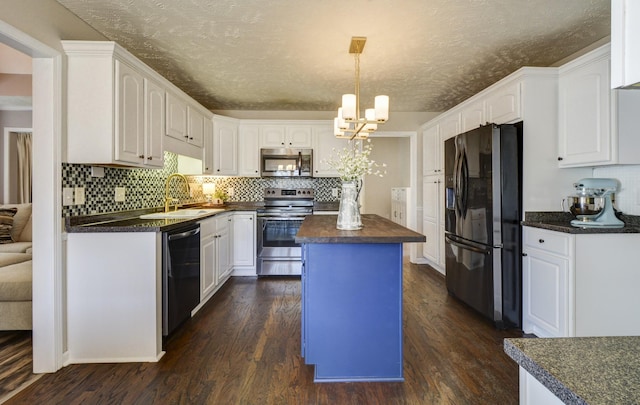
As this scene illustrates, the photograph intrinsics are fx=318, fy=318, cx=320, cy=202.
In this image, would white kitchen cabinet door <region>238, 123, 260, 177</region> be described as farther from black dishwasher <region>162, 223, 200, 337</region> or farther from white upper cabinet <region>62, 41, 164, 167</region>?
white upper cabinet <region>62, 41, 164, 167</region>

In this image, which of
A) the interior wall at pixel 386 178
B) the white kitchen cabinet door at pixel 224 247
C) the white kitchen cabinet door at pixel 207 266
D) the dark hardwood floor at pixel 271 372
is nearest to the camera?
→ the dark hardwood floor at pixel 271 372

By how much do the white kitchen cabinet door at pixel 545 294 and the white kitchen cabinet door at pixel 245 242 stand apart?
3027 mm

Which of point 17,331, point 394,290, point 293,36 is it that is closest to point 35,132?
point 17,331

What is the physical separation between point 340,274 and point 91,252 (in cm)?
166

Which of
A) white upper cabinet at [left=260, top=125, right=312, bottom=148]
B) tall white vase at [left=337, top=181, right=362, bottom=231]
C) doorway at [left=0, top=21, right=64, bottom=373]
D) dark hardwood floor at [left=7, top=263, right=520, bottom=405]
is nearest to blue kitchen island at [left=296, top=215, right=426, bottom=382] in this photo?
dark hardwood floor at [left=7, top=263, right=520, bottom=405]

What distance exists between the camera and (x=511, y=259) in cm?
261

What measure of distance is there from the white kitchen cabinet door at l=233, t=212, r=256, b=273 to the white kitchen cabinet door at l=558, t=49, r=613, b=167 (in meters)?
3.36

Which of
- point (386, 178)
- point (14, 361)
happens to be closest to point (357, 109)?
point (14, 361)

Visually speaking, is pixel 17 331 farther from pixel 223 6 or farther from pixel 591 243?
pixel 591 243

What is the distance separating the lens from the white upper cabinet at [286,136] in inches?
176

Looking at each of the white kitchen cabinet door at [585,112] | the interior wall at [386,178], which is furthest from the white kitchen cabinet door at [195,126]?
the interior wall at [386,178]

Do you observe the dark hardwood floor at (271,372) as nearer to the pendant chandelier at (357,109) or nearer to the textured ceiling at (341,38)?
the pendant chandelier at (357,109)

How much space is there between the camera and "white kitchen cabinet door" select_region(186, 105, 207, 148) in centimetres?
346

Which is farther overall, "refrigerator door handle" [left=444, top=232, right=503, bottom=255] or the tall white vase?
"refrigerator door handle" [left=444, top=232, right=503, bottom=255]
